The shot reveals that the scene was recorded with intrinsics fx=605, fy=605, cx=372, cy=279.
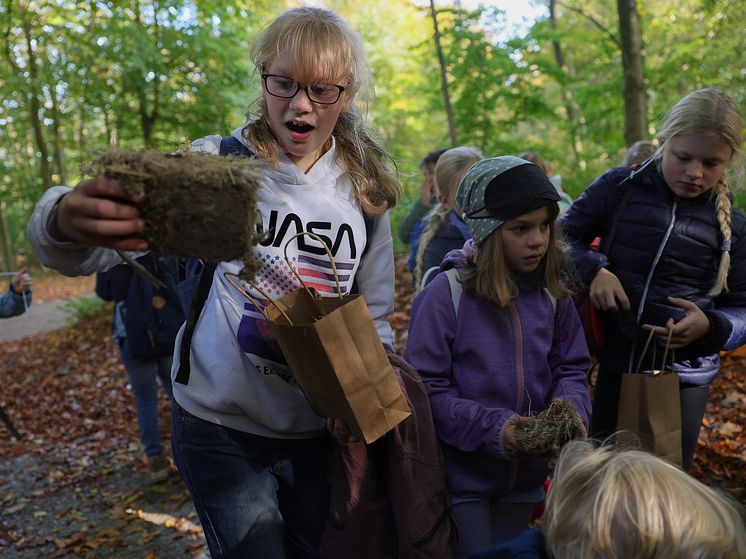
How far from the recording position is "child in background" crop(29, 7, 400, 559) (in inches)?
76.1

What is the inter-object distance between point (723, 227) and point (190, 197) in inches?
99.5

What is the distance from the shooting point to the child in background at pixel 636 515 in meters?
1.43

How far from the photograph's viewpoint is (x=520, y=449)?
216 cm

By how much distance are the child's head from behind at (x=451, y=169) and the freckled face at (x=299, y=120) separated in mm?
2269

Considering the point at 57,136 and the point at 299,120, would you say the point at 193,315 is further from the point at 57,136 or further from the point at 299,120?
the point at 57,136

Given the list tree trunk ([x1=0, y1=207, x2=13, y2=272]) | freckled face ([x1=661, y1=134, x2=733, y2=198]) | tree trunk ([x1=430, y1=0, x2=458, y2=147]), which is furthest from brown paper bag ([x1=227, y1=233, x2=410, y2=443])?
tree trunk ([x1=0, y1=207, x2=13, y2=272])

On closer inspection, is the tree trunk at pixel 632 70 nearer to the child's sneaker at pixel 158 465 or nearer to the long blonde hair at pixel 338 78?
the long blonde hair at pixel 338 78

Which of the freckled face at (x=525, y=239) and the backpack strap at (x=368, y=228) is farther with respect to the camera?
the freckled face at (x=525, y=239)

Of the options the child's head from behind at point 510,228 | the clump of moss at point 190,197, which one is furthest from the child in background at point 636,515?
the clump of moss at point 190,197

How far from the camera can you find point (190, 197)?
4.30 ft

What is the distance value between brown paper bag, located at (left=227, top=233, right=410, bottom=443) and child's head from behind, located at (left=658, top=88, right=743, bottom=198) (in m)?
1.82

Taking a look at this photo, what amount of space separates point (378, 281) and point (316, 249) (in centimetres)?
33

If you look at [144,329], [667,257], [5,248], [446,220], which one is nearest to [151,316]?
[144,329]

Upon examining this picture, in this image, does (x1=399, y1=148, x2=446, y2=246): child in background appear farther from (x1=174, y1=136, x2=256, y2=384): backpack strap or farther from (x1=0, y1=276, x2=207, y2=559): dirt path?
(x1=174, y1=136, x2=256, y2=384): backpack strap
